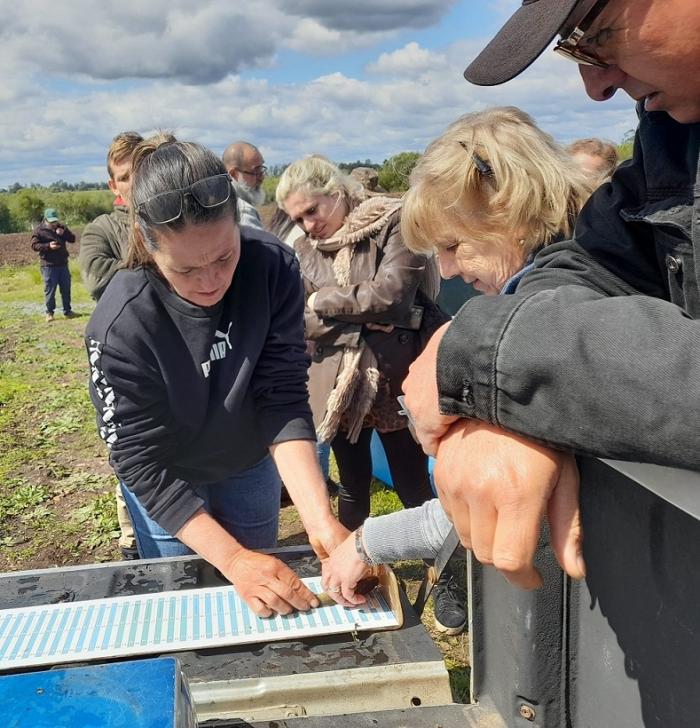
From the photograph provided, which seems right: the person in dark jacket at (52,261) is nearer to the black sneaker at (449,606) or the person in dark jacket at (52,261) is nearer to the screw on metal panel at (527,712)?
the black sneaker at (449,606)

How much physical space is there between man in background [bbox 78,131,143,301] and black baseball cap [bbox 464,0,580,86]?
2.85 meters

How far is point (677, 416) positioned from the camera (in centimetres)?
60

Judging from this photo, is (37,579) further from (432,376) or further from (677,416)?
(677,416)

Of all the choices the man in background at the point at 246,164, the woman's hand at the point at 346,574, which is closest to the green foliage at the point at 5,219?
the man in background at the point at 246,164

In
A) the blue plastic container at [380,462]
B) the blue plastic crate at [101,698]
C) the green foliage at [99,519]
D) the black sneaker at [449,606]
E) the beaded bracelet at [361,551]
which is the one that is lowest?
the green foliage at [99,519]

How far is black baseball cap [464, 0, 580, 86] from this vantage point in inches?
31.3

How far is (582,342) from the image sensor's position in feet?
2.18

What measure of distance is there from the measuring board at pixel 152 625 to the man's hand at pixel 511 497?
2.48ft

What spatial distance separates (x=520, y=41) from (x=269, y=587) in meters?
1.17

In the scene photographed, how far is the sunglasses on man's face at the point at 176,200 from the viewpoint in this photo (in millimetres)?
1722

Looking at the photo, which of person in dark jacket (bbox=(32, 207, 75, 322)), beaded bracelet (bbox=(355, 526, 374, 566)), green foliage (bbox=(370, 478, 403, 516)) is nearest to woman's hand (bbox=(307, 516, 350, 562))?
beaded bracelet (bbox=(355, 526, 374, 566))

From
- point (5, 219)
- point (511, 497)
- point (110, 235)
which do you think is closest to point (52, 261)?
point (110, 235)

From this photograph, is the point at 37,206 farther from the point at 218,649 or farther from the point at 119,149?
the point at 218,649

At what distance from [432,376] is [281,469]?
1.35m
